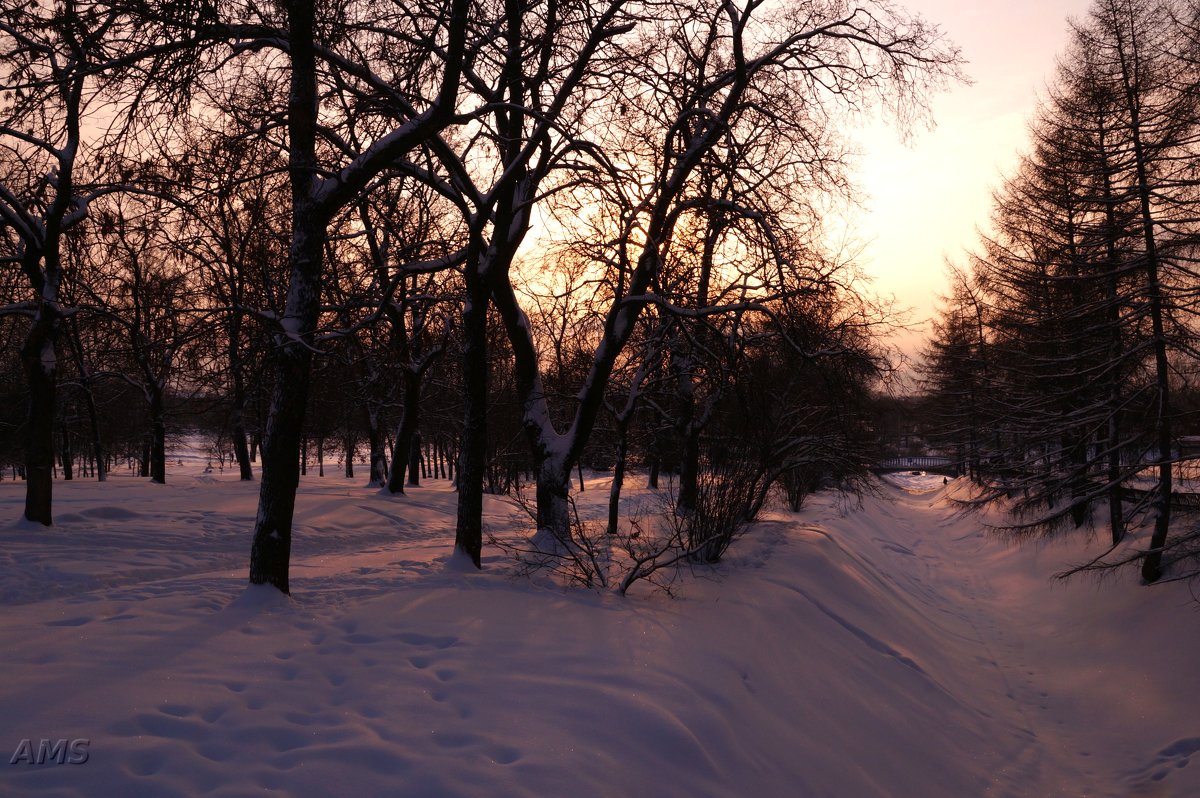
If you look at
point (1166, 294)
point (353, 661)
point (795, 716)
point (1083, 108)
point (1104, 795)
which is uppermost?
point (1083, 108)

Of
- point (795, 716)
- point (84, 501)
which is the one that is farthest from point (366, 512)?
point (795, 716)

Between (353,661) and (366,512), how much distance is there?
13225 millimetres

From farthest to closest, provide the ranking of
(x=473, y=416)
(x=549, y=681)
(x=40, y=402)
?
1. (x=40, y=402)
2. (x=473, y=416)
3. (x=549, y=681)

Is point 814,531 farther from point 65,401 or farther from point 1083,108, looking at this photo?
point 65,401

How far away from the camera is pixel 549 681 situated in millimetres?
5621

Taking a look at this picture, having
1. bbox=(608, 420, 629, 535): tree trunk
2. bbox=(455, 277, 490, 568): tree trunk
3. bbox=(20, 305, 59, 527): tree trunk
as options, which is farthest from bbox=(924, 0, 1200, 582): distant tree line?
bbox=(20, 305, 59, 527): tree trunk

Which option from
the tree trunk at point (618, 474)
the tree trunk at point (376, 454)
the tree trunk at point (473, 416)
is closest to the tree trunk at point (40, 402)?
the tree trunk at point (473, 416)

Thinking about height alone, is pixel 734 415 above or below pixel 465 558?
above

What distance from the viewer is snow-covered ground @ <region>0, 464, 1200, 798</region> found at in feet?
13.9

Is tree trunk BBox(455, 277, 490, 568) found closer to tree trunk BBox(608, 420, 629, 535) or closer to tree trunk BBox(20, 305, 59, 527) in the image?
tree trunk BBox(608, 420, 629, 535)

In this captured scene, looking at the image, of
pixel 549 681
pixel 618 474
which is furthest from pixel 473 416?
pixel 618 474

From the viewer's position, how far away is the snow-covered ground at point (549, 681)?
4238mm

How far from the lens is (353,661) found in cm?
559

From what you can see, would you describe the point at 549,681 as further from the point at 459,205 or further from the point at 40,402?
the point at 40,402
